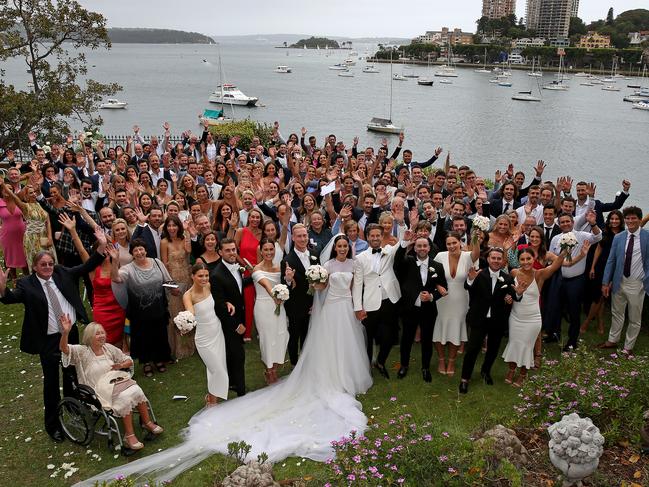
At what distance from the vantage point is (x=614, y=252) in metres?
7.61

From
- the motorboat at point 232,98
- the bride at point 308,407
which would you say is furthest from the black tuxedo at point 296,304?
the motorboat at point 232,98

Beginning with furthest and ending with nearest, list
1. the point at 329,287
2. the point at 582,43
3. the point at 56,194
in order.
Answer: the point at 582,43, the point at 56,194, the point at 329,287

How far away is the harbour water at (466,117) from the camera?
49.8 meters

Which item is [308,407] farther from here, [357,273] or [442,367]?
[442,367]

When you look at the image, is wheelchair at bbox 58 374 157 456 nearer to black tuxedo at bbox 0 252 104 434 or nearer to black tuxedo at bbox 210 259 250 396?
black tuxedo at bbox 0 252 104 434

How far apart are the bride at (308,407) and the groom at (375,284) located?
117 millimetres

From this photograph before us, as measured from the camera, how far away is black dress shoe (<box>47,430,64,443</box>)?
20.1 feet

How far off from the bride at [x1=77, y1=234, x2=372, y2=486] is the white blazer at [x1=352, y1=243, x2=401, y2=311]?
128 mm

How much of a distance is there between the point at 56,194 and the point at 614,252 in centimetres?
848

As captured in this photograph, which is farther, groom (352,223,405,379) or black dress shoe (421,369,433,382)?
black dress shoe (421,369,433,382)

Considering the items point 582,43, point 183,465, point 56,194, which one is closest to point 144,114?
point 56,194

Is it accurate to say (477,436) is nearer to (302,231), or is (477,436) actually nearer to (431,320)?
(431,320)

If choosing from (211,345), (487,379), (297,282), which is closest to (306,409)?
(211,345)

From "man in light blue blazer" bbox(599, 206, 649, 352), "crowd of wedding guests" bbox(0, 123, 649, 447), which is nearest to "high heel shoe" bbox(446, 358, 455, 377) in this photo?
"crowd of wedding guests" bbox(0, 123, 649, 447)
